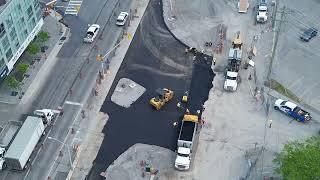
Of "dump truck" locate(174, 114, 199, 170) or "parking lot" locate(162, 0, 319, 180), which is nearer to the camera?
"dump truck" locate(174, 114, 199, 170)

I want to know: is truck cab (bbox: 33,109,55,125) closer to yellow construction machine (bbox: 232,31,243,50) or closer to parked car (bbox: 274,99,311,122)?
yellow construction machine (bbox: 232,31,243,50)

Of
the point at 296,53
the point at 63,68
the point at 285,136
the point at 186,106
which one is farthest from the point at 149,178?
the point at 296,53

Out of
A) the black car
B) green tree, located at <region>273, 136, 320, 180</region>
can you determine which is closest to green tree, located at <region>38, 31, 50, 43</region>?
the black car

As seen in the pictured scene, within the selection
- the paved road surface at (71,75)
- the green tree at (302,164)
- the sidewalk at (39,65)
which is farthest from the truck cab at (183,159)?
the sidewalk at (39,65)

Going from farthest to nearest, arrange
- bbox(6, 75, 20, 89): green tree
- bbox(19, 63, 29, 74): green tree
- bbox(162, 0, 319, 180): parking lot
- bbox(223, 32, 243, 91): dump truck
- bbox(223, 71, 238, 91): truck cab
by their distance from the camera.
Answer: bbox(19, 63, 29, 74): green tree, bbox(223, 32, 243, 91): dump truck, bbox(223, 71, 238, 91): truck cab, bbox(6, 75, 20, 89): green tree, bbox(162, 0, 319, 180): parking lot

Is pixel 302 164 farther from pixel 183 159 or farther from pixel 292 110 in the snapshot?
pixel 292 110

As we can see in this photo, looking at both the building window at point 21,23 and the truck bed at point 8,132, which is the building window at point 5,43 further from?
A: the truck bed at point 8,132
